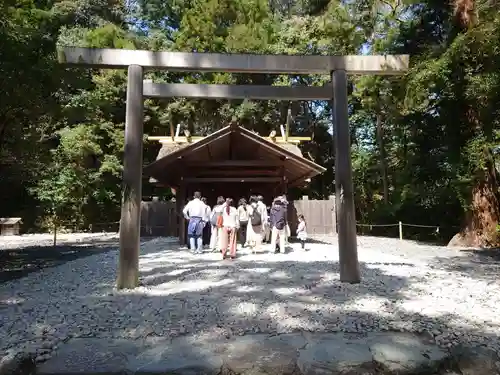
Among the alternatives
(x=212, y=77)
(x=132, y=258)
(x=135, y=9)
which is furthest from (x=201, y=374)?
(x=135, y=9)

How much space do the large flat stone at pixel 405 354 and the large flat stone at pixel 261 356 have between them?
0.70 meters

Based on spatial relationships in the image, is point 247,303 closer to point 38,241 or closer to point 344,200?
point 344,200

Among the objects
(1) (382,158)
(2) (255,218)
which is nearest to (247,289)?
(2) (255,218)

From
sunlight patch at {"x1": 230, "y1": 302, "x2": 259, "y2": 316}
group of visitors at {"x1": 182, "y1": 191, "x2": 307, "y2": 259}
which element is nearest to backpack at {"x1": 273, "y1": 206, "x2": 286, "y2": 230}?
group of visitors at {"x1": 182, "y1": 191, "x2": 307, "y2": 259}

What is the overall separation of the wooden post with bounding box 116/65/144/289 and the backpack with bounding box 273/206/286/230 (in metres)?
4.94

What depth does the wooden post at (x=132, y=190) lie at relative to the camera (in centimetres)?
591

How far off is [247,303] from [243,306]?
0.14m

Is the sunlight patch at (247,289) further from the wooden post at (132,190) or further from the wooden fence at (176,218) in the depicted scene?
the wooden fence at (176,218)

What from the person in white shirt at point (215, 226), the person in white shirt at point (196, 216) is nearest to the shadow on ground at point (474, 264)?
the person in white shirt at point (215, 226)

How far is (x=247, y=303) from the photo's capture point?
500 centimetres

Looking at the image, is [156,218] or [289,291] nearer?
[289,291]

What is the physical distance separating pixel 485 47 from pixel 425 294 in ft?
29.6

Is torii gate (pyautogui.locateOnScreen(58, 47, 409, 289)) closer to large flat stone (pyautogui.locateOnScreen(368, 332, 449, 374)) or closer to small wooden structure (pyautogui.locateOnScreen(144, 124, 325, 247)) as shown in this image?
large flat stone (pyautogui.locateOnScreen(368, 332, 449, 374))

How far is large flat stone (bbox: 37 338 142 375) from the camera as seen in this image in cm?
321
